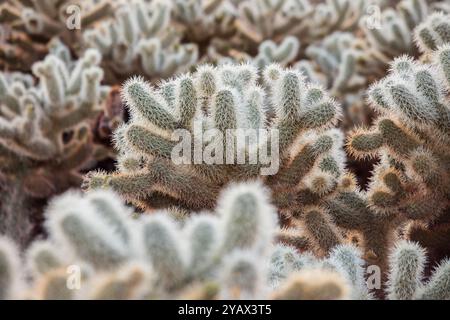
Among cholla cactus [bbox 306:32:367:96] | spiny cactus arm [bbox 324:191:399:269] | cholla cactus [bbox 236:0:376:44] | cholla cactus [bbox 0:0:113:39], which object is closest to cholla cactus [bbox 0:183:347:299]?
spiny cactus arm [bbox 324:191:399:269]

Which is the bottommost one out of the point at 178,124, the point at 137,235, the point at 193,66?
the point at 137,235

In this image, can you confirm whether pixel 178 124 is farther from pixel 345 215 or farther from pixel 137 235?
pixel 137 235

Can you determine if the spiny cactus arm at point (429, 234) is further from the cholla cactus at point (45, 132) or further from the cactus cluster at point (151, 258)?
the cholla cactus at point (45, 132)

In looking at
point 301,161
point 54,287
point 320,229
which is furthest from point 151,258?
point 320,229

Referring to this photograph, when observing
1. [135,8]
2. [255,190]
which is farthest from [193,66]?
[255,190]

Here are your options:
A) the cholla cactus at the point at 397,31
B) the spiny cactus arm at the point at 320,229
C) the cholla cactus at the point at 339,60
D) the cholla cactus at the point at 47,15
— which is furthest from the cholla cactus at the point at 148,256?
A: the cholla cactus at the point at 47,15
